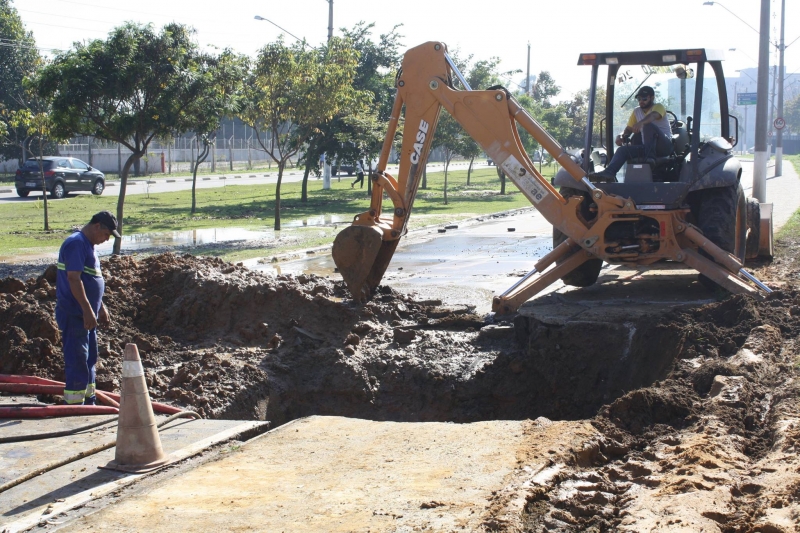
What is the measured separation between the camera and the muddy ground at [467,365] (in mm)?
5234

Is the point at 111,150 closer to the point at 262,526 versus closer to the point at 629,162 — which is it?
the point at 629,162

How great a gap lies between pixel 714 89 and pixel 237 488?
30.0ft

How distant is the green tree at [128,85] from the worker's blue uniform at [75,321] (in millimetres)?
8489

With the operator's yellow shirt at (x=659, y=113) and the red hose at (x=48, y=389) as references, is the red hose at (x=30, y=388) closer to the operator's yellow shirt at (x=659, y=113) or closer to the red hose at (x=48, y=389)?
the red hose at (x=48, y=389)

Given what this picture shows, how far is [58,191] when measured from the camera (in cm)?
3173

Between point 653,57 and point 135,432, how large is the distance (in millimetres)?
8479

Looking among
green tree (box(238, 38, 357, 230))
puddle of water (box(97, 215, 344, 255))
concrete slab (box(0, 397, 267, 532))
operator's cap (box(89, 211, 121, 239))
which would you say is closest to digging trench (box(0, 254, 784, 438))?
concrete slab (box(0, 397, 267, 532))

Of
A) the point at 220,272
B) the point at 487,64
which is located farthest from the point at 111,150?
the point at 220,272

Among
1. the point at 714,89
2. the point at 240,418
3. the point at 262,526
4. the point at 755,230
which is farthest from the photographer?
the point at 755,230

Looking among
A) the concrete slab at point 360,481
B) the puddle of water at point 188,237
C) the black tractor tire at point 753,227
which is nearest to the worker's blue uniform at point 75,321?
the concrete slab at point 360,481

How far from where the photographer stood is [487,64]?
3641cm

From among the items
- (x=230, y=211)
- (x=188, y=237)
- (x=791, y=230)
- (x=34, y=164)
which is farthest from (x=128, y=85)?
(x=34, y=164)

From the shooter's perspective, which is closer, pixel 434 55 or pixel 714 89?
pixel 434 55

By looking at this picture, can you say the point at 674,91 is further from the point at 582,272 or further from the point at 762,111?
the point at 762,111
